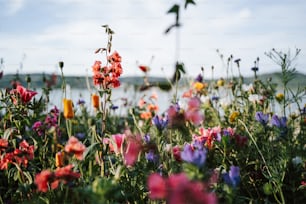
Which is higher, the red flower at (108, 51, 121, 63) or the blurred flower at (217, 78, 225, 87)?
the red flower at (108, 51, 121, 63)

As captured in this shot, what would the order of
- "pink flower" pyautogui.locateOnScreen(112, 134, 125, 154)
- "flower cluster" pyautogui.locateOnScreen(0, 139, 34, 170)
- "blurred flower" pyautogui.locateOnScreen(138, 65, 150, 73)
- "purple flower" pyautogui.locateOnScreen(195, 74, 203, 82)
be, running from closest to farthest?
"flower cluster" pyautogui.locateOnScreen(0, 139, 34, 170) → "pink flower" pyautogui.locateOnScreen(112, 134, 125, 154) → "blurred flower" pyautogui.locateOnScreen(138, 65, 150, 73) → "purple flower" pyautogui.locateOnScreen(195, 74, 203, 82)

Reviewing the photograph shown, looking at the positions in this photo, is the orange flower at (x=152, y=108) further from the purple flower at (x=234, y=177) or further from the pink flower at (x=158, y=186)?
the pink flower at (x=158, y=186)

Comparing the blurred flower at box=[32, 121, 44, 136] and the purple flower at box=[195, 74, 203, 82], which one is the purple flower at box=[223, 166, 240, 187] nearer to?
the blurred flower at box=[32, 121, 44, 136]

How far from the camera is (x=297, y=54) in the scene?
299 cm

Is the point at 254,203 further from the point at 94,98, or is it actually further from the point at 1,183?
the point at 1,183

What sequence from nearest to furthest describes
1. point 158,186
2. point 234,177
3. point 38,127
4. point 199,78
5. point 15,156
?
point 158,186
point 234,177
point 15,156
point 38,127
point 199,78

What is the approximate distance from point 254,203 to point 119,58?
3.36ft

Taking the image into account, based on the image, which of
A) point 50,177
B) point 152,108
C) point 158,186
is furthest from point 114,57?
point 152,108

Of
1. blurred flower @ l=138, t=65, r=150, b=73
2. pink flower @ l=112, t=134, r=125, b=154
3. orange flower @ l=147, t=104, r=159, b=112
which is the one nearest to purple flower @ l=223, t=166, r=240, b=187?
pink flower @ l=112, t=134, r=125, b=154

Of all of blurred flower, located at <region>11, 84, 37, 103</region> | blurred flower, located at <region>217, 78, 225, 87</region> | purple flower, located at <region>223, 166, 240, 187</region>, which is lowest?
purple flower, located at <region>223, 166, 240, 187</region>

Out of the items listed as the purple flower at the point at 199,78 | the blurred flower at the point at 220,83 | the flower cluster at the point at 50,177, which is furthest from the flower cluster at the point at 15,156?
the blurred flower at the point at 220,83

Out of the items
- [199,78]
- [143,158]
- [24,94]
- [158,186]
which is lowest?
[143,158]

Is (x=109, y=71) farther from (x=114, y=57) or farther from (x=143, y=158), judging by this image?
(x=143, y=158)

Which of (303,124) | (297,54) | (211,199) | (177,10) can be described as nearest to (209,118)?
(303,124)
